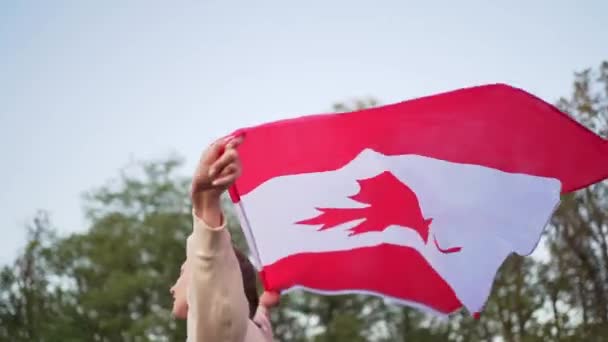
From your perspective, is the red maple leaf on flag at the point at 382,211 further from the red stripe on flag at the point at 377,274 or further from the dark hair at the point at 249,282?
the dark hair at the point at 249,282

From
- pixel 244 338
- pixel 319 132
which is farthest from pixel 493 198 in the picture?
pixel 244 338

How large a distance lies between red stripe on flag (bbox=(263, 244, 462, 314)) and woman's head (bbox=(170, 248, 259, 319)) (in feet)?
3.84

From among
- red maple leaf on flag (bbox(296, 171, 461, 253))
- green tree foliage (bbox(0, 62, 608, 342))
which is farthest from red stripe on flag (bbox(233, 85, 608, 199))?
green tree foliage (bbox(0, 62, 608, 342))

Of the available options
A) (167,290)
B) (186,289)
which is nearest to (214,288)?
(186,289)

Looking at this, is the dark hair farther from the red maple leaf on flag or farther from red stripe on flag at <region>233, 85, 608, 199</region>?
the red maple leaf on flag

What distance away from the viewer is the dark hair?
223 cm

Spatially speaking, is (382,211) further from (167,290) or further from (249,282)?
(167,290)

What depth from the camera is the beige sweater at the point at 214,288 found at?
1746 millimetres

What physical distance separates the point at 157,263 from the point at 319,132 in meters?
24.0

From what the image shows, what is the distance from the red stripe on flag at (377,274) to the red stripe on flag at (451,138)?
1.38 ft

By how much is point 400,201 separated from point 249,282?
144cm

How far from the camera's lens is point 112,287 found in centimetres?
2556

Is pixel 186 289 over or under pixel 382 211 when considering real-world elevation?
under

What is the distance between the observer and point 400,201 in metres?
3.56
